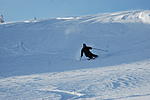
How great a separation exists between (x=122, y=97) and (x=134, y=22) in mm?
24339

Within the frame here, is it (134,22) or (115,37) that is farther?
(134,22)

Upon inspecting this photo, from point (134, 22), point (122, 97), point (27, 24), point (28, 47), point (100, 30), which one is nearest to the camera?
point (122, 97)

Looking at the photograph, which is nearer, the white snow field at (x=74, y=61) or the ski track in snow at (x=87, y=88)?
the ski track in snow at (x=87, y=88)

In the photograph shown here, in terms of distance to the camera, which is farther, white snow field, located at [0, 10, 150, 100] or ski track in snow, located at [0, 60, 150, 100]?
white snow field, located at [0, 10, 150, 100]

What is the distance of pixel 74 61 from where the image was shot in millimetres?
15438

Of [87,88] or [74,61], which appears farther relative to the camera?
[74,61]

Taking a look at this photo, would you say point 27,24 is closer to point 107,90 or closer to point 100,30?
point 100,30

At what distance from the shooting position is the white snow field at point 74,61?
7.29 meters

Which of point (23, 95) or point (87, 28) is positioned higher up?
point (87, 28)

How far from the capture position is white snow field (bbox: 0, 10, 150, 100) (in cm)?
729

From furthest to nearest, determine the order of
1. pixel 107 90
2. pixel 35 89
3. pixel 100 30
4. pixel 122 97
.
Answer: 1. pixel 100 30
2. pixel 35 89
3. pixel 107 90
4. pixel 122 97

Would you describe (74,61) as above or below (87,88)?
above

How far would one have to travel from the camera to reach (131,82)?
26.2 ft

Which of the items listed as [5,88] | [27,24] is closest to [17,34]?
[27,24]
